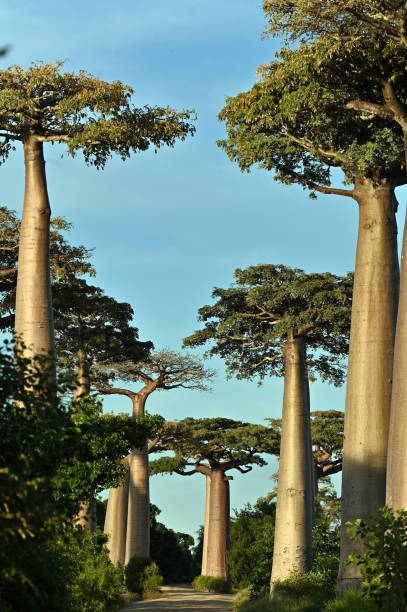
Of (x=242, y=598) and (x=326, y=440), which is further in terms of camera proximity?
(x=326, y=440)

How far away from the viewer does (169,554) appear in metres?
46.6

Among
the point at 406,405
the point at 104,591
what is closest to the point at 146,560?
the point at 104,591

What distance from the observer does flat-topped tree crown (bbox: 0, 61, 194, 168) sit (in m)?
16.0

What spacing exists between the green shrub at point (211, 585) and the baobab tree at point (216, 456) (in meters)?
0.58

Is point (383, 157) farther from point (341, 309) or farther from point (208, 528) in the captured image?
point (208, 528)

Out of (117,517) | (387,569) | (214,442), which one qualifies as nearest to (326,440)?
(214,442)

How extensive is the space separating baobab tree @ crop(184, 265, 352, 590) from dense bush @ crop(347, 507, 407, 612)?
12.0 meters

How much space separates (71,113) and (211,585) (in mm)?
26778

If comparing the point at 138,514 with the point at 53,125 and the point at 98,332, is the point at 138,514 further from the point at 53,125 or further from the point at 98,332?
the point at 53,125

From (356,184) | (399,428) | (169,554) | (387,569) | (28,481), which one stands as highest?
(356,184)

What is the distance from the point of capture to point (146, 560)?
30797mm

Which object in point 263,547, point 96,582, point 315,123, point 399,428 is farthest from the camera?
point 263,547

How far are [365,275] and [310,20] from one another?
4843mm

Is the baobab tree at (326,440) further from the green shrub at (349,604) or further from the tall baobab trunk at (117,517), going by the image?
the green shrub at (349,604)
